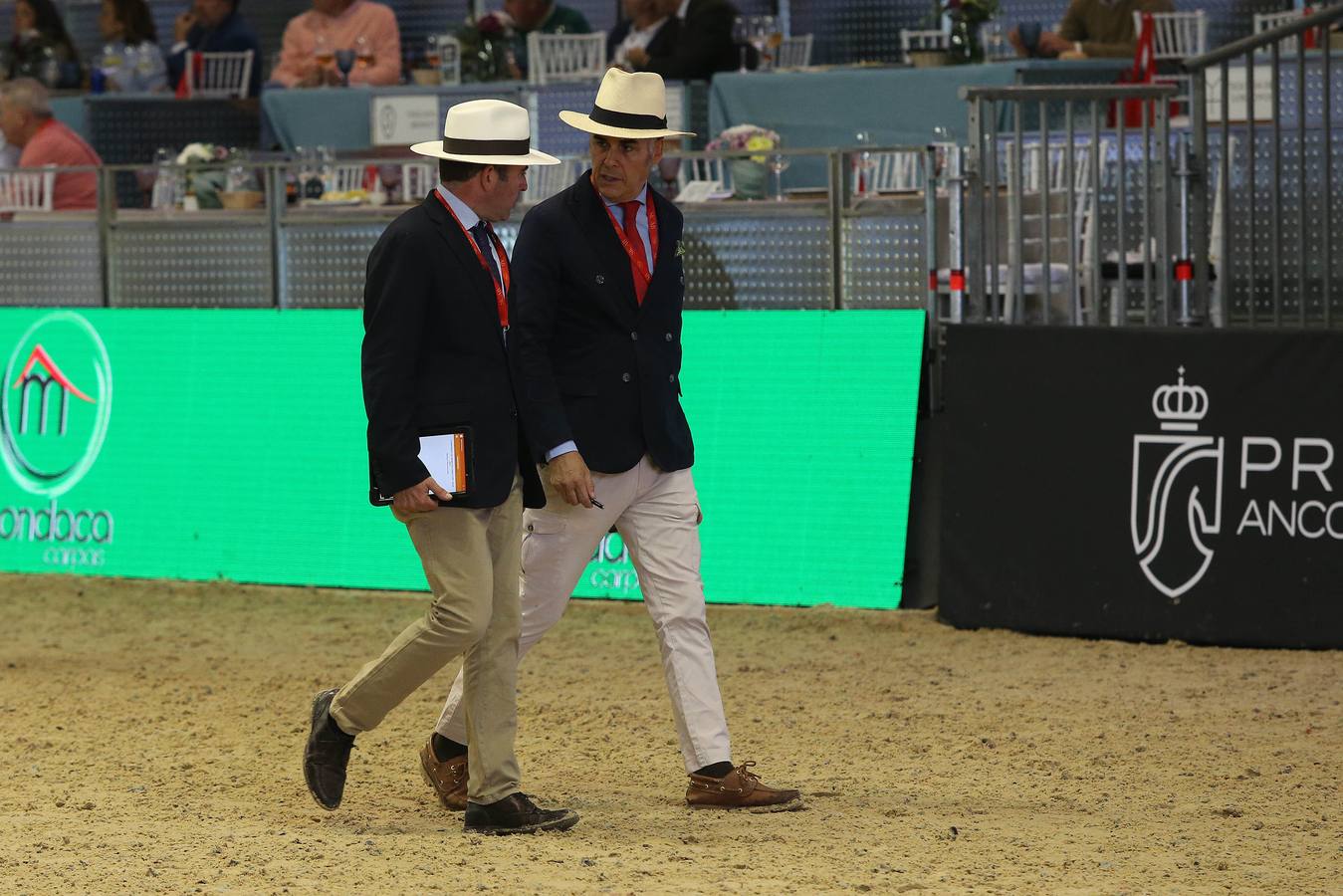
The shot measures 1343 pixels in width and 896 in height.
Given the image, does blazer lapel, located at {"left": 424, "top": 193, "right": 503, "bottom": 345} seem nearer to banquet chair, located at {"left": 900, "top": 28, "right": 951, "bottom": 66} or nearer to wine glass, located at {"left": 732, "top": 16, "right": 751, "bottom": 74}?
banquet chair, located at {"left": 900, "top": 28, "right": 951, "bottom": 66}

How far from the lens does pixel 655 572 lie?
5.55 meters

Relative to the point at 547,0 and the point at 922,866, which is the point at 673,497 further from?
the point at 547,0

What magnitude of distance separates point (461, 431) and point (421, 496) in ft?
0.68

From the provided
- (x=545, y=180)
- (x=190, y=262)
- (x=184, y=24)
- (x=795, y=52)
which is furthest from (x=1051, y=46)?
A: (x=184, y=24)

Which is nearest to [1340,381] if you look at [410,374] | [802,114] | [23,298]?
[410,374]

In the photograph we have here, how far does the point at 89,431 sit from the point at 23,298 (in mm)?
1693

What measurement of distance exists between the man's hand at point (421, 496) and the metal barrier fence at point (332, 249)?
467cm

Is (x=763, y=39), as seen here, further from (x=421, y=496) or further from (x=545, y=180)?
(x=421, y=496)

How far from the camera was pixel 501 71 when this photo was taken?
14.7m

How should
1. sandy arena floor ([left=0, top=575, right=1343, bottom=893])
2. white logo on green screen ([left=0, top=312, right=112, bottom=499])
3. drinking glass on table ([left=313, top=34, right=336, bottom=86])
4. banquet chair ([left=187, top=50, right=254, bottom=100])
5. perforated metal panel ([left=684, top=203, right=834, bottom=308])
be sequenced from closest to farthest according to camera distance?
sandy arena floor ([left=0, top=575, right=1343, bottom=893])
perforated metal panel ([left=684, top=203, right=834, bottom=308])
white logo on green screen ([left=0, top=312, right=112, bottom=499])
drinking glass on table ([left=313, top=34, right=336, bottom=86])
banquet chair ([left=187, top=50, right=254, bottom=100])

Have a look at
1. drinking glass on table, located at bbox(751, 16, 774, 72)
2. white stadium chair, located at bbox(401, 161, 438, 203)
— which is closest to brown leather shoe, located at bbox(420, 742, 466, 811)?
white stadium chair, located at bbox(401, 161, 438, 203)

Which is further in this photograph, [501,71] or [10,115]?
[501,71]

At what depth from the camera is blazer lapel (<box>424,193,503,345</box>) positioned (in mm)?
5074

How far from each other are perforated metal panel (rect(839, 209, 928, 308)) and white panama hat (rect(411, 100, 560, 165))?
446 cm
